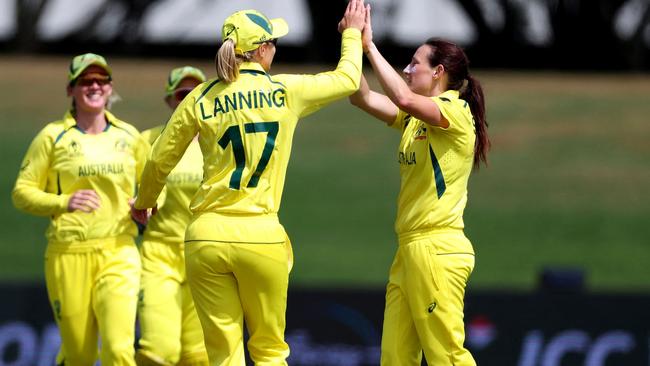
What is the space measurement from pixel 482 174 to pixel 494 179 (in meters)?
0.20

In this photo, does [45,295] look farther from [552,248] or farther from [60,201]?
[552,248]

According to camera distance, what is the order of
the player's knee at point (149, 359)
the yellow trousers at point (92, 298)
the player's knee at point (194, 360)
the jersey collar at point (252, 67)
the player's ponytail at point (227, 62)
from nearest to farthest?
the player's ponytail at point (227, 62) → the jersey collar at point (252, 67) → the yellow trousers at point (92, 298) → the player's knee at point (149, 359) → the player's knee at point (194, 360)

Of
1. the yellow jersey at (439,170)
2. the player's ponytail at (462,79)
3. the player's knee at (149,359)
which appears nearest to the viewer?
the yellow jersey at (439,170)

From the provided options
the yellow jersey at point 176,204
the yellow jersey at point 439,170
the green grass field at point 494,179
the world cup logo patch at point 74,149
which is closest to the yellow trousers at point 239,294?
the yellow jersey at point 439,170

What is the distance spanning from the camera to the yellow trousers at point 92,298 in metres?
6.68

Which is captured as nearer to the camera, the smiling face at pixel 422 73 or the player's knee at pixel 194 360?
the smiling face at pixel 422 73

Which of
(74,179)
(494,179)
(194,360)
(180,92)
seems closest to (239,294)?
(74,179)

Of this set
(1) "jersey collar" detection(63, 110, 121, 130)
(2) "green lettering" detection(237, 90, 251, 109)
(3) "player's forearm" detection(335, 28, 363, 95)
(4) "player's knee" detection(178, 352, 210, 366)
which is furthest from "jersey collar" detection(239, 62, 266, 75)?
(4) "player's knee" detection(178, 352, 210, 366)

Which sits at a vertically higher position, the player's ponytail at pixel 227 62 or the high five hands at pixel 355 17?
the high five hands at pixel 355 17

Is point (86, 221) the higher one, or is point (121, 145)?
point (121, 145)

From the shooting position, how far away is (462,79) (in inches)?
239

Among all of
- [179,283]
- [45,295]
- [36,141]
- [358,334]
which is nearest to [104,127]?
[36,141]

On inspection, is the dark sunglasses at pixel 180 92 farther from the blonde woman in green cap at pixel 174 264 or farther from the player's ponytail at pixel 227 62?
A: the player's ponytail at pixel 227 62

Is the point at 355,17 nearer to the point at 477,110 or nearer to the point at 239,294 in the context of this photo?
the point at 477,110
